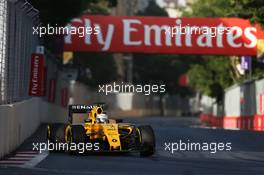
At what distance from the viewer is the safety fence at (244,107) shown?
41.7 m

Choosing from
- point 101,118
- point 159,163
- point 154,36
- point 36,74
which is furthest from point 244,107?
point 159,163

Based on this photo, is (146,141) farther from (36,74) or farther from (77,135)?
(36,74)

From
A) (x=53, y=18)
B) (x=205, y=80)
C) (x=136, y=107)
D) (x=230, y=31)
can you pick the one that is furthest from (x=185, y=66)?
(x=53, y=18)

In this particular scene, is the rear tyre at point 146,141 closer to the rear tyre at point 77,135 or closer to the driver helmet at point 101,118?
the driver helmet at point 101,118

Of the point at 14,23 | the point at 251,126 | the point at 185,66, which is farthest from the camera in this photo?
the point at 185,66

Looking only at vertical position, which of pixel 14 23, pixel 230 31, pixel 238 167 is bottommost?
pixel 238 167

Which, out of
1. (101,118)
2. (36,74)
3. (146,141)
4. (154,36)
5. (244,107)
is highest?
(154,36)

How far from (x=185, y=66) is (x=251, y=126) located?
76434mm

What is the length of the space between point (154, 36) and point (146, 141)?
100 ft

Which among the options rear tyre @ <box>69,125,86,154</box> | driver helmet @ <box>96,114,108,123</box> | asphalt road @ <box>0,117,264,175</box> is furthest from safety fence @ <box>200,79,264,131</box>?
rear tyre @ <box>69,125,86,154</box>

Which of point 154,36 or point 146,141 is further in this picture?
point 154,36

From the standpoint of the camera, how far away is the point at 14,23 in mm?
19578

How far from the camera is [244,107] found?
4959 cm

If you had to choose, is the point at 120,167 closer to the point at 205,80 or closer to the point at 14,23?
the point at 14,23
